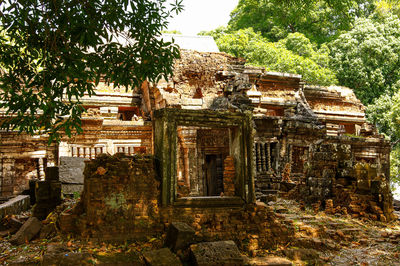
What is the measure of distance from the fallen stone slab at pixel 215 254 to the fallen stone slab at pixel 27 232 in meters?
2.79

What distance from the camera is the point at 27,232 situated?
5723 mm

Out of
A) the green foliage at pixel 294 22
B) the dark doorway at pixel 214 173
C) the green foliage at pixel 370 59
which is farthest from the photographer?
the green foliage at pixel 294 22

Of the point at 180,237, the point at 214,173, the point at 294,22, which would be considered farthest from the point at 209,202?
the point at 294,22

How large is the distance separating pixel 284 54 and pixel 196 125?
56.7 feet

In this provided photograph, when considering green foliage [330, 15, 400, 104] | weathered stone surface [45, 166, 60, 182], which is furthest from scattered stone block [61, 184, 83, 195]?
green foliage [330, 15, 400, 104]

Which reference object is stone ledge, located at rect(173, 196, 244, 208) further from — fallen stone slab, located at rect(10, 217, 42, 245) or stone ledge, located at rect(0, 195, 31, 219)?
stone ledge, located at rect(0, 195, 31, 219)

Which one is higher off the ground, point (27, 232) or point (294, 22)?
point (294, 22)

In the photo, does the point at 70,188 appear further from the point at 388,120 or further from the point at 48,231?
the point at 388,120

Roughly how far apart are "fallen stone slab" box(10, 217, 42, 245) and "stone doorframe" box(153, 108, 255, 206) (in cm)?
222

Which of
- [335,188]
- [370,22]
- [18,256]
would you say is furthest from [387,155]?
[18,256]

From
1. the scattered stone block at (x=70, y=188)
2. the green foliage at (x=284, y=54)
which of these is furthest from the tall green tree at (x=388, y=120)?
the scattered stone block at (x=70, y=188)

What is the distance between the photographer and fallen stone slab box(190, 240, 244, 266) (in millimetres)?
4793

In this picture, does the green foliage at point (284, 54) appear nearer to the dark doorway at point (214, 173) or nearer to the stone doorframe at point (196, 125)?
the dark doorway at point (214, 173)

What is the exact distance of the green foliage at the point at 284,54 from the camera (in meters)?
21.9
